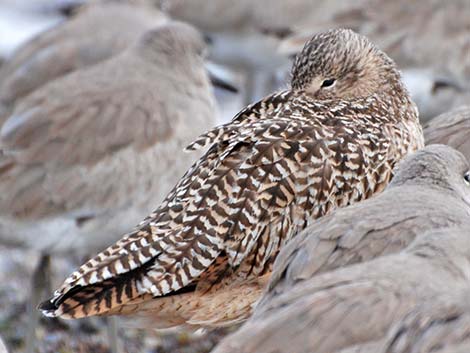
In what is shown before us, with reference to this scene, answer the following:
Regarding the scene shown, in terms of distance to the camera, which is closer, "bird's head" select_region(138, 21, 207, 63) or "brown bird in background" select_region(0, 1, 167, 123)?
"bird's head" select_region(138, 21, 207, 63)

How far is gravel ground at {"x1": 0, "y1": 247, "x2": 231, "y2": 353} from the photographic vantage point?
6.68 m

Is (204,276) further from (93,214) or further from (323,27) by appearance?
(323,27)

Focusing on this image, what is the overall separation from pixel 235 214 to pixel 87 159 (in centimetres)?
189

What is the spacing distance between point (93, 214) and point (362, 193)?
1.95m

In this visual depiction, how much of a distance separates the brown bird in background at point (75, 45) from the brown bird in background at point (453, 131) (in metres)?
2.36

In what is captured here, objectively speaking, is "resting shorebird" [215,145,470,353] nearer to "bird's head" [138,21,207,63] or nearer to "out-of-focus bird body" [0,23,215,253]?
"out-of-focus bird body" [0,23,215,253]

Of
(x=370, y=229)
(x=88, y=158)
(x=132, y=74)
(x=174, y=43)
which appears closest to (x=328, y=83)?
(x=370, y=229)

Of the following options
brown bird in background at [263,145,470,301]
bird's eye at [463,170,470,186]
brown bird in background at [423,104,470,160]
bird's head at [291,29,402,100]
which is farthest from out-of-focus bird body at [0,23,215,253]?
brown bird in background at [263,145,470,301]

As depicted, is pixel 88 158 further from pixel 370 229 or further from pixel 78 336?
pixel 370 229

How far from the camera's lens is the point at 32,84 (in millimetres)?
7461

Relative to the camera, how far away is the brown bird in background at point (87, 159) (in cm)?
647

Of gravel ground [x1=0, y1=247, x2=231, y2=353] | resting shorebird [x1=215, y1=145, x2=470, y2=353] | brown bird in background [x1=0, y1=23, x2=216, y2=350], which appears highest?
brown bird in background [x1=0, y1=23, x2=216, y2=350]

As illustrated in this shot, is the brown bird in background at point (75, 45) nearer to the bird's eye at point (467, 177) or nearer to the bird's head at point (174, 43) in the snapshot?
the bird's head at point (174, 43)

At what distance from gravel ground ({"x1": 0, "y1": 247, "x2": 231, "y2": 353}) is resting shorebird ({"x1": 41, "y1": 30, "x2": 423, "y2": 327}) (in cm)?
159
